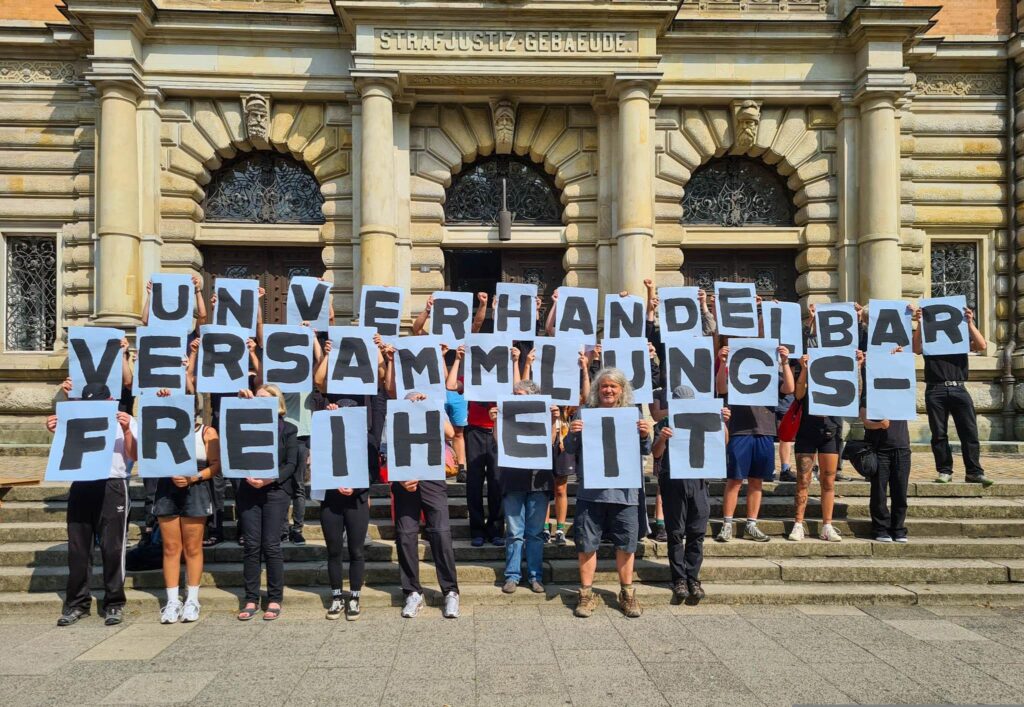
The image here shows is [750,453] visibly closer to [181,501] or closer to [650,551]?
[650,551]

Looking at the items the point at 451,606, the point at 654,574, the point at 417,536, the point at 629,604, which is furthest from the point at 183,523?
the point at 654,574

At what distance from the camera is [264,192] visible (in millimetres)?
14539

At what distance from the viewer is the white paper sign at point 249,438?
682cm

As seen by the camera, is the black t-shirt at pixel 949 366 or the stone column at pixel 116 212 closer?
the black t-shirt at pixel 949 366

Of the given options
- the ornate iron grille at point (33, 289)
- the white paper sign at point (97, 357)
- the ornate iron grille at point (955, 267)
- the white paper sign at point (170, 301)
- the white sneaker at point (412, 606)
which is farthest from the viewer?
the ornate iron grille at point (955, 267)

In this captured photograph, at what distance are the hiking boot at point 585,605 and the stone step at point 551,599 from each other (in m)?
0.19

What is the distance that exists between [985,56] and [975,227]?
3.21m

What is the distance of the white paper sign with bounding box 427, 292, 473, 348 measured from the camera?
9.27m

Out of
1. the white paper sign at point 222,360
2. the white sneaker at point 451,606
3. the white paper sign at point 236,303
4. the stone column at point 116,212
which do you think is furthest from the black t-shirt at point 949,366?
the stone column at point 116,212

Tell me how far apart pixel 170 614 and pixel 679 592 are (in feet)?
14.6

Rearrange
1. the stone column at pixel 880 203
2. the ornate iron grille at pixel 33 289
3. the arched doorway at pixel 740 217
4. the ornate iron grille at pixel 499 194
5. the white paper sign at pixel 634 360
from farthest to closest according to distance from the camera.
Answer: the arched doorway at pixel 740 217, the ornate iron grille at pixel 499 194, the ornate iron grille at pixel 33 289, the stone column at pixel 880 203, the white paper sign at pixel 634 360

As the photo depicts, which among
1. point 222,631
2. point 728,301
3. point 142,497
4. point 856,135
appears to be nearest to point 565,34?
point 856,135

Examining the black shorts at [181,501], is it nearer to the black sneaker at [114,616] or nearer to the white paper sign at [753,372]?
the black sneaker at [114,616]

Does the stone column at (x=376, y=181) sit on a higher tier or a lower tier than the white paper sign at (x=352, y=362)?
higher
